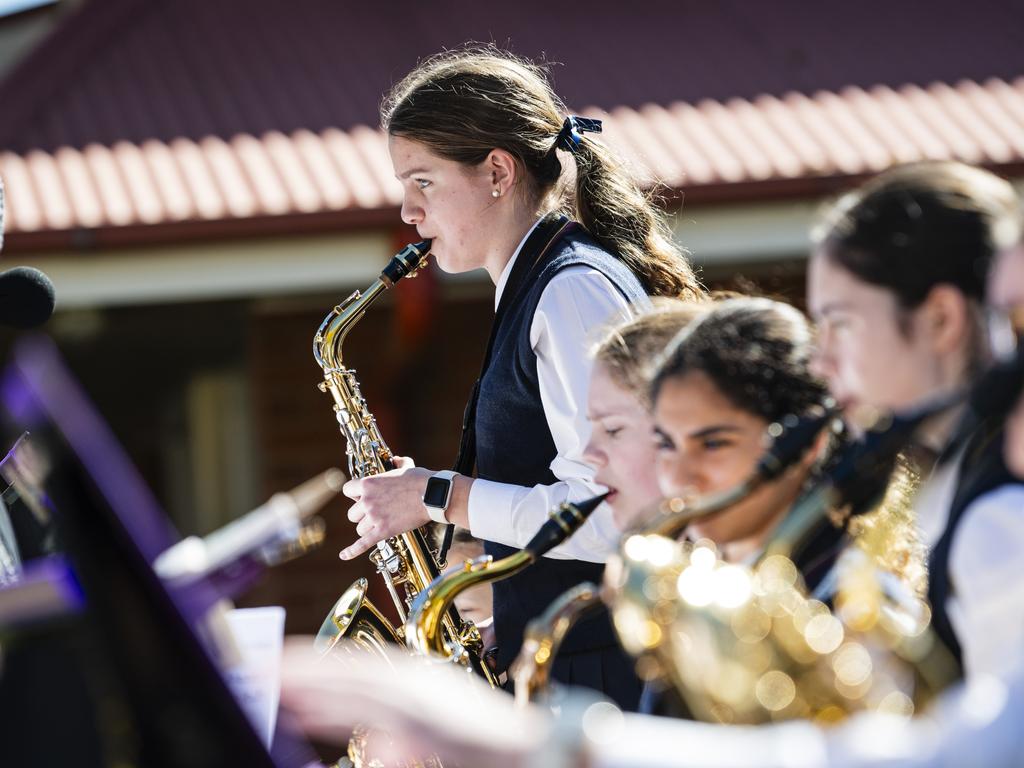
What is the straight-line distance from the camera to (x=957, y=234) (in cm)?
187

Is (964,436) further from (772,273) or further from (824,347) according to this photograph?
(772,273)

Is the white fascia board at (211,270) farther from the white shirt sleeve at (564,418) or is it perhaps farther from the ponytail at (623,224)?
the white shirt sleeve at (564,418)

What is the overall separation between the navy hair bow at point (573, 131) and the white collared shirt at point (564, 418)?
0.41 meters

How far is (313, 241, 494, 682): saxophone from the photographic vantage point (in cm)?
311

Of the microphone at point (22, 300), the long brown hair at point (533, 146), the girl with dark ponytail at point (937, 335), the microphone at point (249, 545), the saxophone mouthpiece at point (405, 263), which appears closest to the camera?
the microphone at point (249, 545)

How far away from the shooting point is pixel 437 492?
292 centimetres

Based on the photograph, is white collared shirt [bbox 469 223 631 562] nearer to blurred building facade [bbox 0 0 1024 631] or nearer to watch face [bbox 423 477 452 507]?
watch face [bbox 423 477 452 507]

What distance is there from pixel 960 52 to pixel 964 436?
603 centimetres

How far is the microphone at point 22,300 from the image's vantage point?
2.87 m

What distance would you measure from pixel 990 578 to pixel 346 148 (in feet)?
17.0

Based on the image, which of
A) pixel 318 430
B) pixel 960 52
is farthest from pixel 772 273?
pixel 318 430

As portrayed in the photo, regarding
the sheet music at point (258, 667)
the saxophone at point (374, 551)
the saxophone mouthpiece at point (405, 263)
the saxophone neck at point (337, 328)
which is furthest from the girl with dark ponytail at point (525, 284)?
the sheet music at point (258, 667)

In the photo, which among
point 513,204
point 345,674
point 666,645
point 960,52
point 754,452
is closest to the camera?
point 345,674

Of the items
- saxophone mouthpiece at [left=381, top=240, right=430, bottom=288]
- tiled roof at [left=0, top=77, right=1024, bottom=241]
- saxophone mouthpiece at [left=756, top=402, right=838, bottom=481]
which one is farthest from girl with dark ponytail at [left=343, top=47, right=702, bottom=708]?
tiled roof at [left=0, top=77, right=1024, bottom=241]
